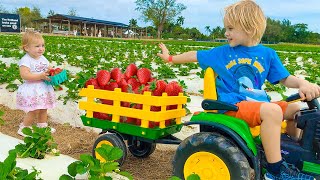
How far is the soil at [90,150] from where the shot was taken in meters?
3.59

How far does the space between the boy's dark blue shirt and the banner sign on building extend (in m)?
52.7

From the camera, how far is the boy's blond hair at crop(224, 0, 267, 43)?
283 cm

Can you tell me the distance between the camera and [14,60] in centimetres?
1071

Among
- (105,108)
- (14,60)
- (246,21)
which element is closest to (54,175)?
(105,108)

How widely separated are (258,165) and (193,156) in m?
0.41

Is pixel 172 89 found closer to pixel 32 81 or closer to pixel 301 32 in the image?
pixel 32 81

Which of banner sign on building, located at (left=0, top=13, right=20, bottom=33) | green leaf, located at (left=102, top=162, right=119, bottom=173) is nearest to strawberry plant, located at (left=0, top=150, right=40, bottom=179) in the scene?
green leaf, located at (left=102, top=162, right=119, bottom=173)

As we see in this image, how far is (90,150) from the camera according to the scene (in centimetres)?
408

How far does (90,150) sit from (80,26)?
2259 inches

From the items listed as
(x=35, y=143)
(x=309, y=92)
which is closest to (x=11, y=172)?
(x=35, y=143)

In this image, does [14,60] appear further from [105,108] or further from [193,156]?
[193,156]

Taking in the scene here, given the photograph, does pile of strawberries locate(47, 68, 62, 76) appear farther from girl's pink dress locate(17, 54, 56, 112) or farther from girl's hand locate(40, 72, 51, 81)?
girl's pink dress locate(17, 54, 56, 112)

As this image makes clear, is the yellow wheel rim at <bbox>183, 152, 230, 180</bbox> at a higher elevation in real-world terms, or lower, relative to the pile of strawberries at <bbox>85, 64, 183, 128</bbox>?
lower

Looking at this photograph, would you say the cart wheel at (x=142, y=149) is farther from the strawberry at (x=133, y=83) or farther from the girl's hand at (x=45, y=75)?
the girl's hand at (x=45, y=75)
